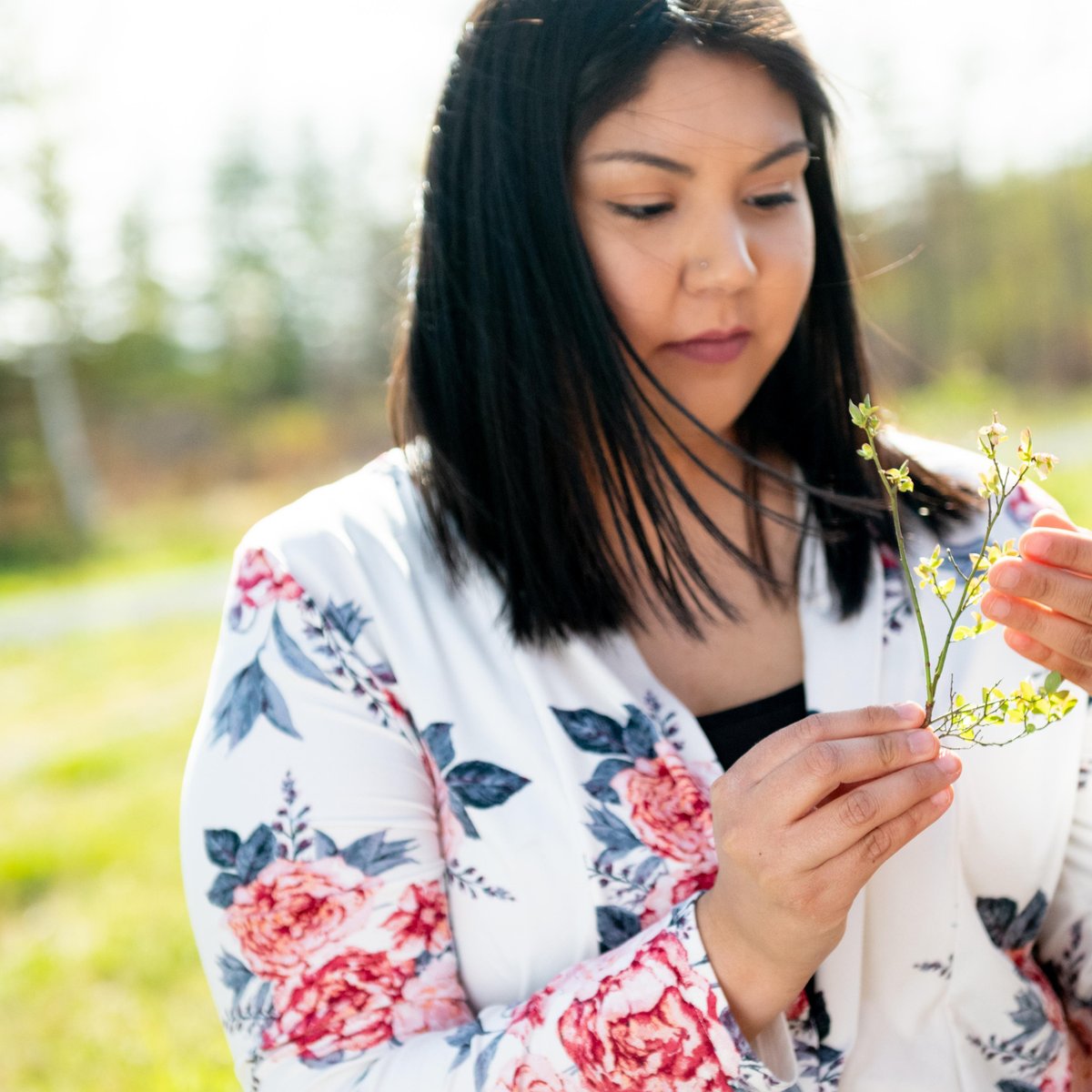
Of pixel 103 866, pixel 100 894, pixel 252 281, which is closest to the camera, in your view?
pixel 100 894

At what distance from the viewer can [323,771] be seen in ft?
4.29

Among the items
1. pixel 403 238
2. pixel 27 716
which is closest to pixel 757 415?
pixel 403 238

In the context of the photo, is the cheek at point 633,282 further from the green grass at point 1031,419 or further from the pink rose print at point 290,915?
the green grass at point 1031,419

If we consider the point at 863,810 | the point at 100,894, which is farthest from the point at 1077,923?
the point at 100,894

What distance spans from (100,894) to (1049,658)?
3.15 meters

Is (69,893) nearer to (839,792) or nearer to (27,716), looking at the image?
(27,716)

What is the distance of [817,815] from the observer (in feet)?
3.43

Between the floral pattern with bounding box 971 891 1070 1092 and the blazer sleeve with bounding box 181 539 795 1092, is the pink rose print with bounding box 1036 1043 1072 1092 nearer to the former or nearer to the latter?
the floral pattern with bounding box 971 891 1070 1092

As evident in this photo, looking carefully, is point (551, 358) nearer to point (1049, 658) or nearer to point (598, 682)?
point (598, 682)

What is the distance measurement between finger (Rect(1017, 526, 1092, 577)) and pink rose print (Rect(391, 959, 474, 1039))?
2.58 ft

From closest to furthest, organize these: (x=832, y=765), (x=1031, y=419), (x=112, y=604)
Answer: (x=832, y=765)
(x=112, y=604)
(x=1031, y=419)

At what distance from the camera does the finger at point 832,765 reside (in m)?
1.03

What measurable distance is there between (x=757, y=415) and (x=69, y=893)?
2878 mm

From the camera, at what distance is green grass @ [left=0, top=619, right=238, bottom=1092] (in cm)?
268
